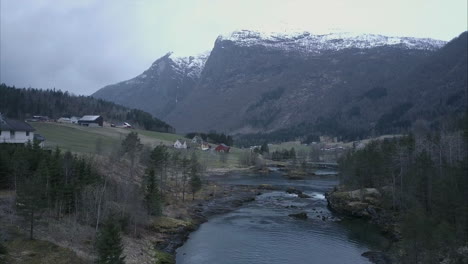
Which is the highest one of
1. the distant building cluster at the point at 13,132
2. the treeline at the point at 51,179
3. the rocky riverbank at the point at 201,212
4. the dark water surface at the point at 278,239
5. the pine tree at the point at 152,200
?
the distant building cluster at the point at 13,132

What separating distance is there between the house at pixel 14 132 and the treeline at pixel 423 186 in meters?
66.1

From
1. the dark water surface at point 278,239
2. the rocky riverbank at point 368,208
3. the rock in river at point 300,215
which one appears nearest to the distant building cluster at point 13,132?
the dark water surface at point 278,239

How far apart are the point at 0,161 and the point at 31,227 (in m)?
21.3

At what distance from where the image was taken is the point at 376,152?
91.2 m

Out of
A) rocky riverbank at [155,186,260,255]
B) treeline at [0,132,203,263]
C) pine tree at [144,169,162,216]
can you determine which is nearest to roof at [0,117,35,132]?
treeline at [0,132,203,263]

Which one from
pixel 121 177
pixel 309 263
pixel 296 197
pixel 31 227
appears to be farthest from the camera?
pixel 296 197

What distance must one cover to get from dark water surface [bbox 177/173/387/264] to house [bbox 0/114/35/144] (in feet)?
128

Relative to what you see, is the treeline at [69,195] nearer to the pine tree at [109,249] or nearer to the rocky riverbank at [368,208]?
the pine tree at [109,249]

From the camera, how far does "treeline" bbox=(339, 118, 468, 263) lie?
3821cm

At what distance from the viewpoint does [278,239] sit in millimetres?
62875

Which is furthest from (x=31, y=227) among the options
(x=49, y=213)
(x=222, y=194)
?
(x=222, y=194)

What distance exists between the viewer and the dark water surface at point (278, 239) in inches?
2110

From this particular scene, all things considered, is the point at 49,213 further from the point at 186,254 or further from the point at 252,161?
the point at 252,161

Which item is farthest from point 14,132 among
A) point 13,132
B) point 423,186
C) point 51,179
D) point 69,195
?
point 423,186
